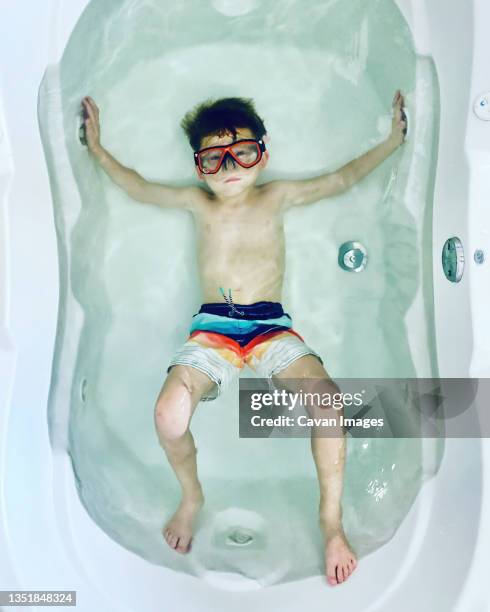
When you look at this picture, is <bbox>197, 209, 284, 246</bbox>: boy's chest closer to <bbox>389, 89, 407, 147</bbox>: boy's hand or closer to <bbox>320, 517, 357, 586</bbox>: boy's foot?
<bbox>389, 89, 407, 147</bbox>: boy's hand

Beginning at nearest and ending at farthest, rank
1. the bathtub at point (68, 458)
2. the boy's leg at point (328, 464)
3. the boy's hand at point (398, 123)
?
1. the bathtub at point (68, 458)
2. the boy's leg at point (328, 464)
3. the boy's hand at point (398, 123)

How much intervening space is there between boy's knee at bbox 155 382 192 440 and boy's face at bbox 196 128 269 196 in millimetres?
517

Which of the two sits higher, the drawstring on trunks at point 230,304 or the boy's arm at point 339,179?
the boy's arm at point 339,179

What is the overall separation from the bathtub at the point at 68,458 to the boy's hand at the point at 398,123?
125 millimetres

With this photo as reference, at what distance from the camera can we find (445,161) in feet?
4.72

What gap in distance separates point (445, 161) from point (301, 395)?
64 cm

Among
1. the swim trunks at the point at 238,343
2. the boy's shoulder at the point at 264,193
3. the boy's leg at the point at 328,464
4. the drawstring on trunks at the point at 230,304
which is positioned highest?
the boy's shoulder at the point at 264,193

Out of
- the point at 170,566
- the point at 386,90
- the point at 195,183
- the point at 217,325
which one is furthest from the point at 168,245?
the point at 170,566

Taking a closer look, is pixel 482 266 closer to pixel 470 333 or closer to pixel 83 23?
pixel 470 333

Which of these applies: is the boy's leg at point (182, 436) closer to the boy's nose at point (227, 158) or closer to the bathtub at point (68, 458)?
the bathtub at point (68, 458)

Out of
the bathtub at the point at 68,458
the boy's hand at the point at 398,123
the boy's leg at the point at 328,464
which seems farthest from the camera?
the boy's hand at the point at 398,123

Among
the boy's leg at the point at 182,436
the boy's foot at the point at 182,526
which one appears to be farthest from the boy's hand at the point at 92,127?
the boy's foot at the point at 182,526

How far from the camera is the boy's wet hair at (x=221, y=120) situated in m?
1.52

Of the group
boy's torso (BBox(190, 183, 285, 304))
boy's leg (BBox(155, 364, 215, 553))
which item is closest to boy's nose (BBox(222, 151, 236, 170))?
boy's torso (BBox(190, 183, 285, 304))
